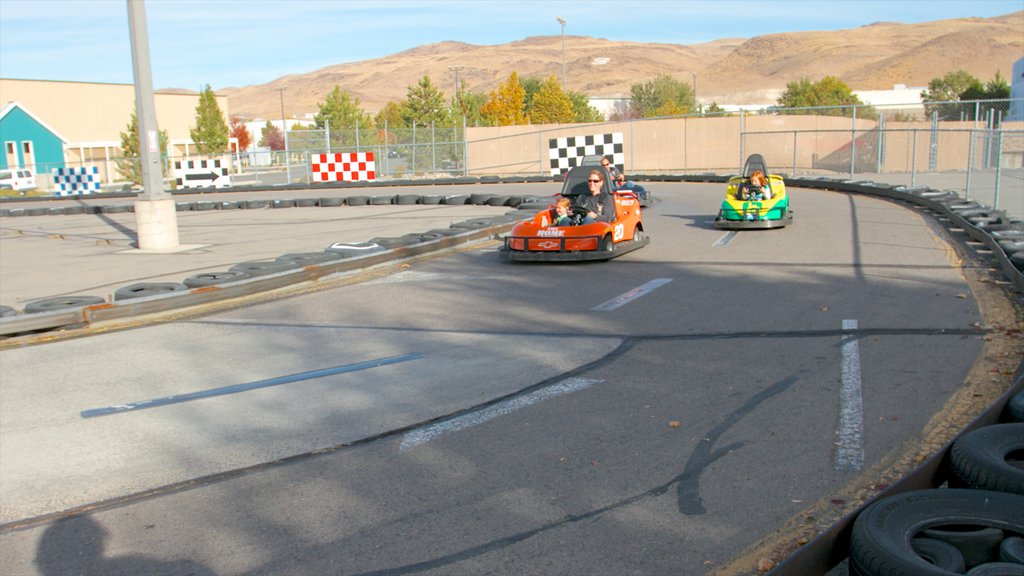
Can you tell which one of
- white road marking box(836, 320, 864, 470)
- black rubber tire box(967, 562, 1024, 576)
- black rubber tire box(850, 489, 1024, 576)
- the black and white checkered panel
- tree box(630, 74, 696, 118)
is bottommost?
white road marking box(836, 320, 864, 470)

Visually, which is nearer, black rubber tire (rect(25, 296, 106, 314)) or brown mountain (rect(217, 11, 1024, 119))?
black rubber tire (rect(25, 296, 106, 314))

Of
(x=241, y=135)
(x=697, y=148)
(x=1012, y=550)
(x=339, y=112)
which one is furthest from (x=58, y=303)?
(x=241, y=135)

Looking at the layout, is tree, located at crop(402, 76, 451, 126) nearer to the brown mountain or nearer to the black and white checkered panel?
the black and white checkered panel

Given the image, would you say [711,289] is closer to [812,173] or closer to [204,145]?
[812,173]

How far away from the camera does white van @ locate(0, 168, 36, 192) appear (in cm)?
4256

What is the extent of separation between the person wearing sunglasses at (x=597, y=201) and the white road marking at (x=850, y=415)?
4.88m

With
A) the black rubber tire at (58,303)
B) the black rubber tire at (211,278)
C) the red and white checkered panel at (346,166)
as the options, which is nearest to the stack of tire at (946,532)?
the black rubber tire at (58,303)

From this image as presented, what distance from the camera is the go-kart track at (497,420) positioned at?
3375 millimetres

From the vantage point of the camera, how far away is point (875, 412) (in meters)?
4.67

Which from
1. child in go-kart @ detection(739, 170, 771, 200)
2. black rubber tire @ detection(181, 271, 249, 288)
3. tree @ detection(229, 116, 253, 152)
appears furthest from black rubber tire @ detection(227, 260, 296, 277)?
tree @ detection(229, 116, 253, 152)

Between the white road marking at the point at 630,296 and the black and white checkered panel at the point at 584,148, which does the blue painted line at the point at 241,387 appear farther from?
the black and white checkered panel at the point at 584,148

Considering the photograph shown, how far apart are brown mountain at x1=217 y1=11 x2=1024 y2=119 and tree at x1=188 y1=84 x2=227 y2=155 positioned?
64.4 meters

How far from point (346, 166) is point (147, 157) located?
54.2ft

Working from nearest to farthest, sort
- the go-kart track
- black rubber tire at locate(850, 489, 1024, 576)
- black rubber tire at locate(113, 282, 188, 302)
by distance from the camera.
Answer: black rubber tire at locate(850, 489, 1024, 576), the go-kart track, black rubber tire at locate(113, 282, 188, 302)
